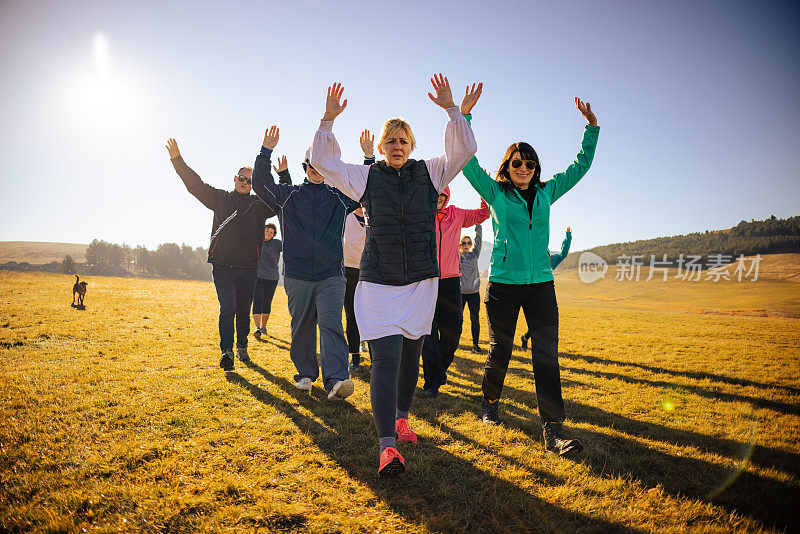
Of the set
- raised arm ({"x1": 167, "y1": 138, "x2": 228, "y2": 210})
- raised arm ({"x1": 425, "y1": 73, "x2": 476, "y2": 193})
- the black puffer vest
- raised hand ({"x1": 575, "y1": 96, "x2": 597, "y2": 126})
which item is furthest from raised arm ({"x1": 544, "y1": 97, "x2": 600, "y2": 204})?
raised arm ({"x1": 167, "y1": 138, "x2": 228, "y2": 210})

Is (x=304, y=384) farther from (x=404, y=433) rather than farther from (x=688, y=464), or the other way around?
(x=688, y=464)

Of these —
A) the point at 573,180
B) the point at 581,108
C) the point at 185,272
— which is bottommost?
the point at 185,272

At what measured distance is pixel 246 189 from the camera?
6211 millimetres

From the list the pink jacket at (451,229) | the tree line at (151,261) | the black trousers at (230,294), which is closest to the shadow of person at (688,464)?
the pink jacket at (451,229)

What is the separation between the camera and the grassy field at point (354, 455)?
7.78ft

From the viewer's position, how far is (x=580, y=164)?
394cm

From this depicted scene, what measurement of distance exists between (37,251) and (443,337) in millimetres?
183936

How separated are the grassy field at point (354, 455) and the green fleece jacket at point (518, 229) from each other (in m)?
1.64

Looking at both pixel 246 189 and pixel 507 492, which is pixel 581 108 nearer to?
pixel 507 492

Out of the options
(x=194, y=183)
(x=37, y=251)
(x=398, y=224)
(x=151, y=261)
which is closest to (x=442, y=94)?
(x=398, y=224)

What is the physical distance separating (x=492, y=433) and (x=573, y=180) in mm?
2766

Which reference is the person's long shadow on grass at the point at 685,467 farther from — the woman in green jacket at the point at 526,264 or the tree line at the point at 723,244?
the tree line at the point at 723,244

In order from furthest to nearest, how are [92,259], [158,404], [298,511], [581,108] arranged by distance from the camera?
[92,259], [158,404], [581,108], [298,511]

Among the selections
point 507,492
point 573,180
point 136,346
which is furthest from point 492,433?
point 136,346
